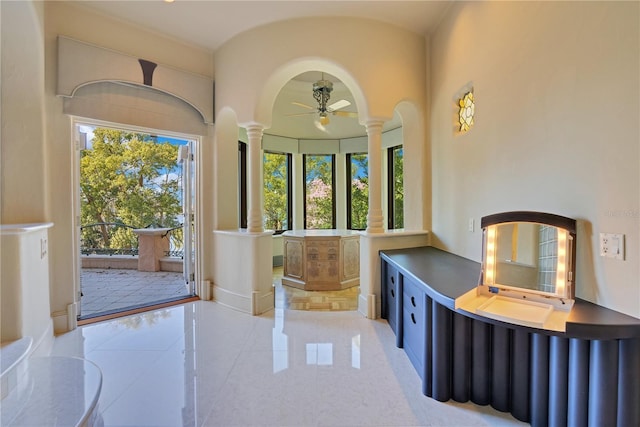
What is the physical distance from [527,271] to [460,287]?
0.38 meters

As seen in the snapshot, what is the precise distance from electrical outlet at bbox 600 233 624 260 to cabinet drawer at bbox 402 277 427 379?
0.96 meters

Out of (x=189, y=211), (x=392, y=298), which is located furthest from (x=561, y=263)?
(x=189, y=211)

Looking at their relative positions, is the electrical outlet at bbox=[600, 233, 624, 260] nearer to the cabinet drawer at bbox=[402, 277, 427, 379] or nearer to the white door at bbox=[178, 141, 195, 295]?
the cabinet drawer at bbox=[402, 277, 427, 379]

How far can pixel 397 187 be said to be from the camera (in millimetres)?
6145

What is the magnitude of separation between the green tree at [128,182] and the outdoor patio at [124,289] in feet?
5.20

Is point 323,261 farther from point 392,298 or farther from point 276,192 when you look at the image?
point 276,192

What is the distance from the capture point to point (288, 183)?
664cm

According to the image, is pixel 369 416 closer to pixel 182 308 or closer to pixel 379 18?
pixel 182 308

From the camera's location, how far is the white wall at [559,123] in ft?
4.34

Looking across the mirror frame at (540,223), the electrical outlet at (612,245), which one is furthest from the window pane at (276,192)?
the electrical outlet at (612,245)

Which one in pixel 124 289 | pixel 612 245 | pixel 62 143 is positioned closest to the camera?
pixel 612 245

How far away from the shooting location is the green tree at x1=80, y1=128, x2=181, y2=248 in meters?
6.84

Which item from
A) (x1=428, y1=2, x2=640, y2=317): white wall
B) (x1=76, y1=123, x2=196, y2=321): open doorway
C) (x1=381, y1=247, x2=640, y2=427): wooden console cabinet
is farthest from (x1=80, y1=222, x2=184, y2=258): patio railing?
(x1=428, y1=2, x2=640, y2=317): white wall

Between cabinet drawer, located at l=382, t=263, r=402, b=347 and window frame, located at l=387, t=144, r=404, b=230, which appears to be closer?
cabinet drawer, located at l=382, t=263, r=402, b=347
